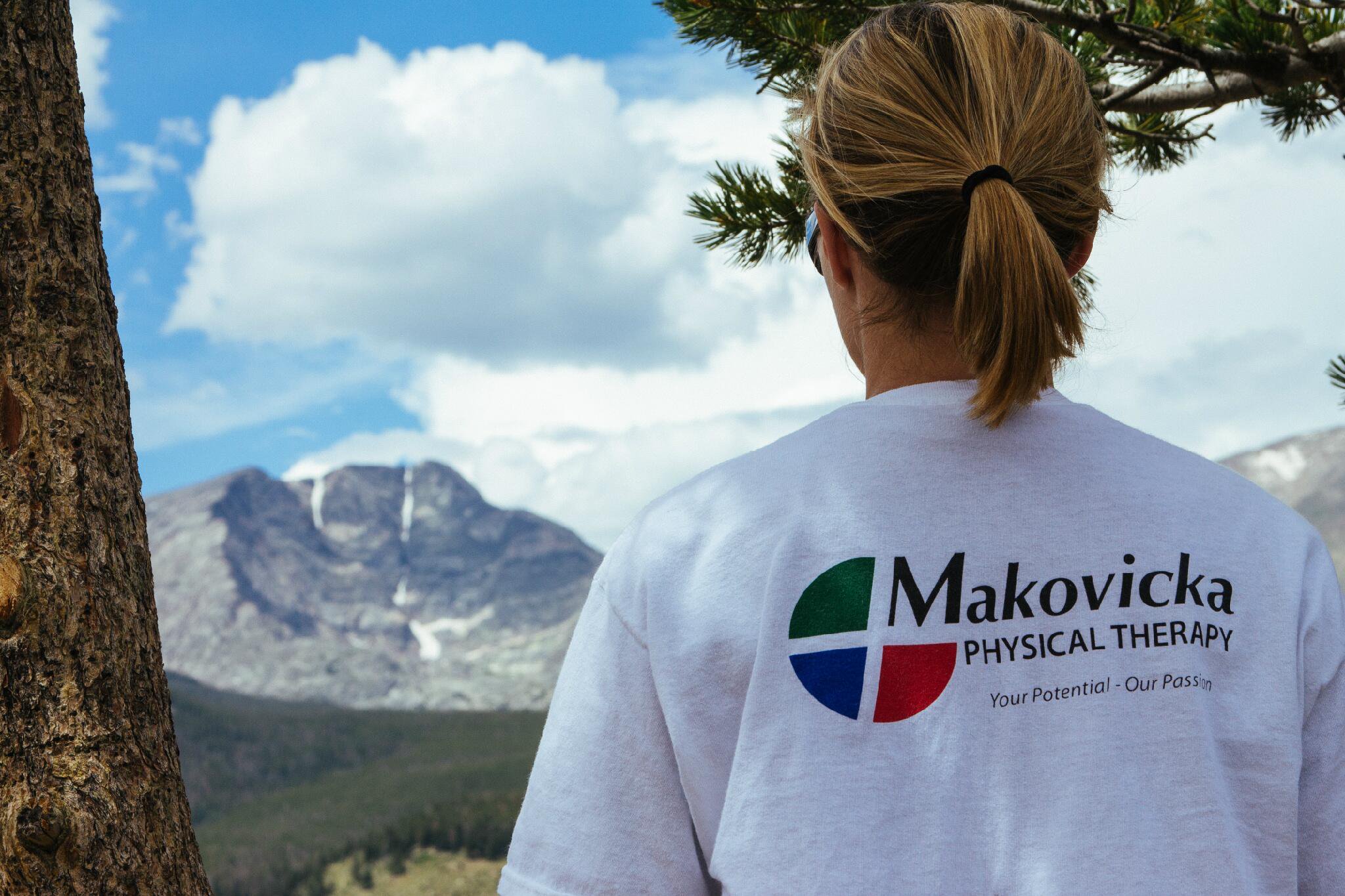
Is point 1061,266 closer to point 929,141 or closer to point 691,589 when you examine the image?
point 929,141

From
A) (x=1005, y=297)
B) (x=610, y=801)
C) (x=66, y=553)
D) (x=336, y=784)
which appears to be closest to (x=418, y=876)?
(x=336, y=784)

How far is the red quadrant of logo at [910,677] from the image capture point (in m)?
1.25

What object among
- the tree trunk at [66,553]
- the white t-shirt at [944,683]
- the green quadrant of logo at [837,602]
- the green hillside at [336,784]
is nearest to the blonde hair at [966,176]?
the white t-shirt at [944,683]

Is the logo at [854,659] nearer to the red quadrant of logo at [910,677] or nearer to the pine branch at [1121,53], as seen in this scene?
the red quadrant of logo at [910,677]

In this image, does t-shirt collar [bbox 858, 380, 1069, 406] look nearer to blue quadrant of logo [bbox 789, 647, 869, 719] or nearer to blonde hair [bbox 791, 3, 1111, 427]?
blonde hair [bbox 791, 3, 1111, 427]

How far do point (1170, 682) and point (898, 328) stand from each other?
53cm


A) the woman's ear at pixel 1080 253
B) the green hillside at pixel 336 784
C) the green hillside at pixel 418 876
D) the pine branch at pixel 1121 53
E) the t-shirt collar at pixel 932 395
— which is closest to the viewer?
the t-shirt collar at pixel 932 395

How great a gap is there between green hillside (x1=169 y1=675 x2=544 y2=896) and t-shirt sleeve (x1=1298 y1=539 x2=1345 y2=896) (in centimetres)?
6425

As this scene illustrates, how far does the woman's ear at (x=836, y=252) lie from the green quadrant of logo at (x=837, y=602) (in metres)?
0.39

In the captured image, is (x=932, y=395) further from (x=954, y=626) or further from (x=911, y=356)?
(x=954, y=626)

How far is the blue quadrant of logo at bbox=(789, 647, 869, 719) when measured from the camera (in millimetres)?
1245

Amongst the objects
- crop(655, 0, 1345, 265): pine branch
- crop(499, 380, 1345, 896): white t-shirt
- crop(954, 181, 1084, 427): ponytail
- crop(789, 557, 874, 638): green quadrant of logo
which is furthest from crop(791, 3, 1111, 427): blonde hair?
crop(655, 0, 1345, 265): pine branch

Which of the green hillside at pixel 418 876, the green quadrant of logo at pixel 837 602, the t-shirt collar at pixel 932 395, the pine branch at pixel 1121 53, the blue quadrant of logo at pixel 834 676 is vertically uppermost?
the pine branch at pixel 1121 53

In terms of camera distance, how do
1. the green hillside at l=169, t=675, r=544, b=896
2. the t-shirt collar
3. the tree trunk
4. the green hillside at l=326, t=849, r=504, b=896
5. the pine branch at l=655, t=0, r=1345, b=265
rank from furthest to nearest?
the green hillside at l=169, t=675, r=544, b=896 < the green hillside at l=326, t=849, r=504, b=896 < the pine branch at l=655, t=0, r=1345, b=265 < the tree trunk < the t-shirt collar
